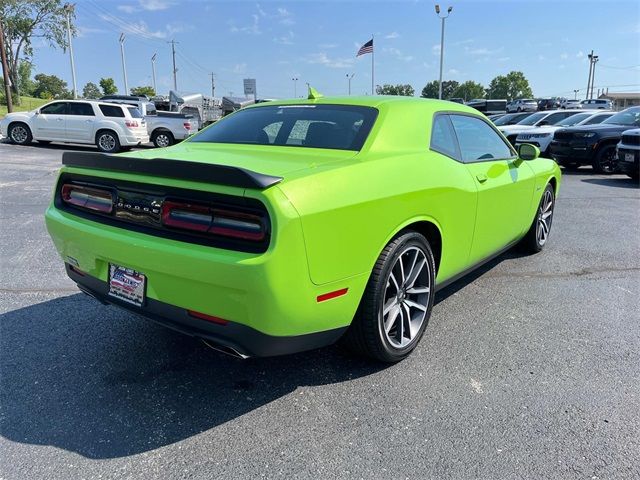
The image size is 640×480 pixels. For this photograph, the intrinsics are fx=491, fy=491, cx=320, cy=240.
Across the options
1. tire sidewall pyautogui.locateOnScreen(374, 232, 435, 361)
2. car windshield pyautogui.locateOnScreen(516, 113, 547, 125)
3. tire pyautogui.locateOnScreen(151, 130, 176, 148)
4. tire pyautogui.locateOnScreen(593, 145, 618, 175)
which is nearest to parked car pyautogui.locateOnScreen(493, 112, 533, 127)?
car windshield pyautogui.locateOnScreen(516, 113, 547, 125)

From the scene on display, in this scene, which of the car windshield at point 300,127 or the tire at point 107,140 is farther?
the tire at point 107,140

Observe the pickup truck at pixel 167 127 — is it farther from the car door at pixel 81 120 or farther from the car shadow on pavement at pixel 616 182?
the car shadow on pavement at pixel 616 182

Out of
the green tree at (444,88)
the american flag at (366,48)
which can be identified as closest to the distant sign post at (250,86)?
the american flag at (366,48)

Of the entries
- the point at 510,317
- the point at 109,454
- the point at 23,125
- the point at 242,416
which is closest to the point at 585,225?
the point at 510,317

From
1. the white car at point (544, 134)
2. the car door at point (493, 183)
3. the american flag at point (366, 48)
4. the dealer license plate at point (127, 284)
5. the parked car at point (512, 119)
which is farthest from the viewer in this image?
the american flag at point (366, 48)

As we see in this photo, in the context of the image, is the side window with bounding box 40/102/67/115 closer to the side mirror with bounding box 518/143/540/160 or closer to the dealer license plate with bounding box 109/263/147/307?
the side mirror with bounding box 518/143/540/160

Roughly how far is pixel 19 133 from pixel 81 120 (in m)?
2.51

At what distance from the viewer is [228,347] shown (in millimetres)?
2273

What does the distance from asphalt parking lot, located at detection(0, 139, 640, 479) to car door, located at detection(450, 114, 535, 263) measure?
21.5 inches

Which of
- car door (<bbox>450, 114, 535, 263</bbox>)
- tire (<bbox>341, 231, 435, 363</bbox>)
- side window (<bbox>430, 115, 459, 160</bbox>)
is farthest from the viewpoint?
car door (<bbox>450, 114, 535, 263</bbox>)

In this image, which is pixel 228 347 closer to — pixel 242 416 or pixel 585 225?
pixel 242 416

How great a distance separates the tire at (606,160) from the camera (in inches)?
488

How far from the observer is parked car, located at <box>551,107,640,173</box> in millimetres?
12336

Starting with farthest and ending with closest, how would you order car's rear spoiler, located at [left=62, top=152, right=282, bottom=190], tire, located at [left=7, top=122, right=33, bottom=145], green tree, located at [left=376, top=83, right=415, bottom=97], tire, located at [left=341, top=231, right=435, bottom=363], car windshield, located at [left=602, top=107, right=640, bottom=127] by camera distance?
green tree, located at [left=376, top=83, right=415, bottom=97] → tire, located at [left=7, top=122, right=33, bottom=145] → car windshield, located at [left=602, top=107, right=640, bottom=127] → tire, located at [left=341, top=231, right=435, bottom=363] → car's rear spoiler, located at [left=62, top=152, right=282, bottom=190]
